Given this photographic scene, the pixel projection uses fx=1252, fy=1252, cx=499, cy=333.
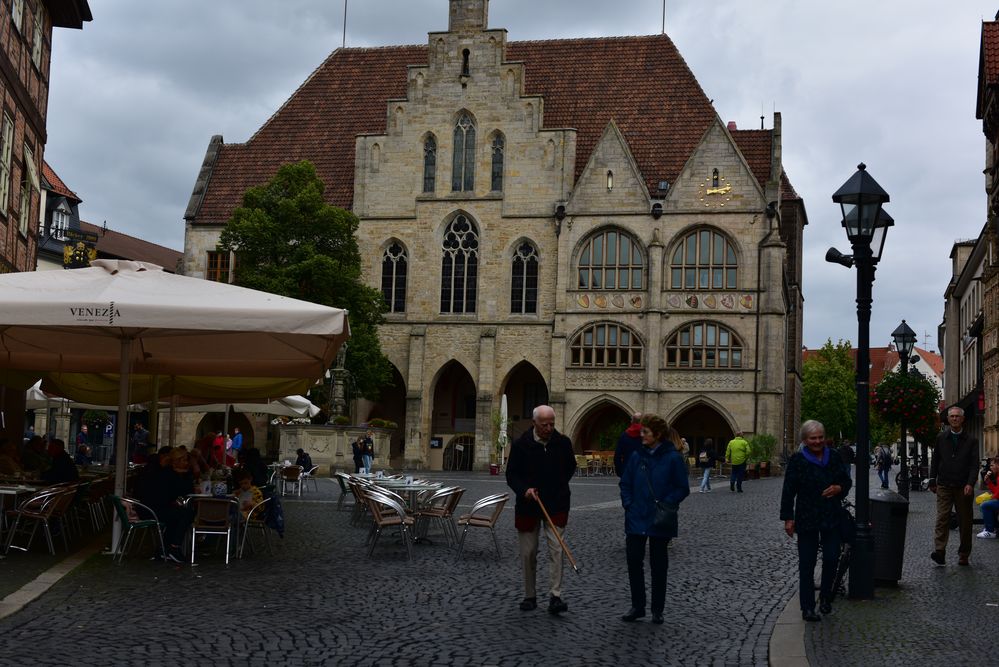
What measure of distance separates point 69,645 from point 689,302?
134 ft

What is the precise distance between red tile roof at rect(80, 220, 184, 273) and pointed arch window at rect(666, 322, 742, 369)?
31.6 metres

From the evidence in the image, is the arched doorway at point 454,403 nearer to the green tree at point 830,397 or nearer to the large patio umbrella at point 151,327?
the large patio umbrella at point 151,327

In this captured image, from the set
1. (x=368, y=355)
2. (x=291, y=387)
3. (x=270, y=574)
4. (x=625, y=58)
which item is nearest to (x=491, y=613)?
(x=270, y=574)

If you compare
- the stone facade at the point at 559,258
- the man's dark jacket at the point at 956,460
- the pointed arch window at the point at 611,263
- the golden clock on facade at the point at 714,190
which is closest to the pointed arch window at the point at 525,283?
the stone facade at the point at 559,258

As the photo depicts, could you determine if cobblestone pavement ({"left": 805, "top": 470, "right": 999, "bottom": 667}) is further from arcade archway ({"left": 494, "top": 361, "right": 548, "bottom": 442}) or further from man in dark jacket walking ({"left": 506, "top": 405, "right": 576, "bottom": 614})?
arcade archway ({"left": 494, "top": 361, "right": 548, "bottom": 442})

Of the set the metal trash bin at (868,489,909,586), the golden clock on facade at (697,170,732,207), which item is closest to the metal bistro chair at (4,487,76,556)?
the metal trash bin at (868,489,909,586)

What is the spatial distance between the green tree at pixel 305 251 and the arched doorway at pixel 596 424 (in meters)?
9.23

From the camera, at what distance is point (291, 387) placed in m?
18.6

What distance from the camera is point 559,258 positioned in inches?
1917

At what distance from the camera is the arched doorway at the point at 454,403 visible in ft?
170

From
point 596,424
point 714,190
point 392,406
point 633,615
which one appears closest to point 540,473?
point 633,615

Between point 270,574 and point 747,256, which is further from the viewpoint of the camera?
point 747,256

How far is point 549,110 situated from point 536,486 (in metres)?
44.2

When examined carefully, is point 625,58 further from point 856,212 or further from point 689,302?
point 856,212
